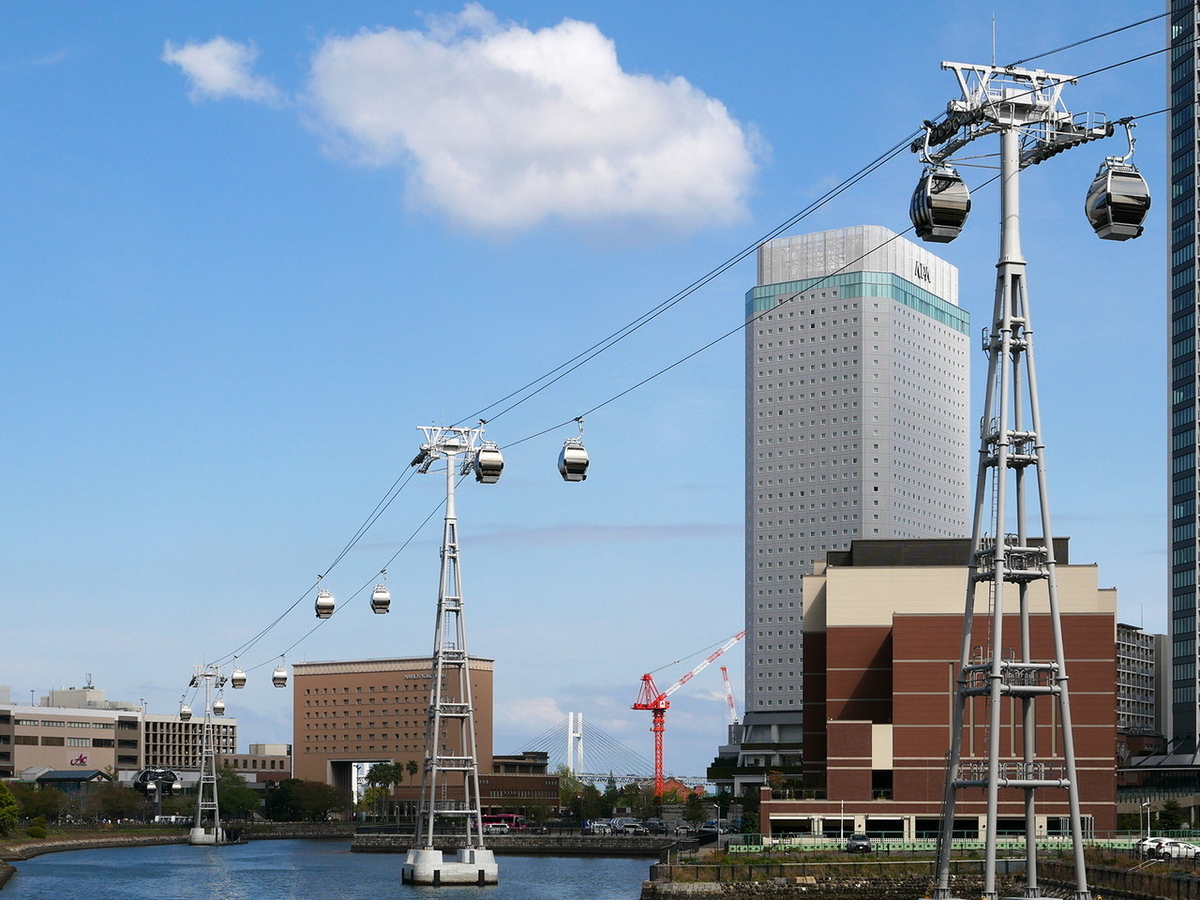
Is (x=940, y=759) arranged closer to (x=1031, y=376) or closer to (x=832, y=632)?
(x=832, y=632)

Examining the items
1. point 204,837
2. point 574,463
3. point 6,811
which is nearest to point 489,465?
point 574,463

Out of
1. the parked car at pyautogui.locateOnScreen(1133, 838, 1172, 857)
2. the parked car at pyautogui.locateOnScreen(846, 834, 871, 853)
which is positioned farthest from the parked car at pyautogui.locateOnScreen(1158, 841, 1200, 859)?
the parked car at pyautogui.locateOnScreen(846, 834, 871, 853)

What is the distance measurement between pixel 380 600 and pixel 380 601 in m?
0.08

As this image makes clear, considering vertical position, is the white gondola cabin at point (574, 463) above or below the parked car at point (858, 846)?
above

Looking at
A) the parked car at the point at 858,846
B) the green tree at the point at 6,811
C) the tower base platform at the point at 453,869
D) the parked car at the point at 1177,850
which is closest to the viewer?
the parked car at the point at 1177,850

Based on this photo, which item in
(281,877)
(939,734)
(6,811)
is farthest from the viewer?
(6,811)

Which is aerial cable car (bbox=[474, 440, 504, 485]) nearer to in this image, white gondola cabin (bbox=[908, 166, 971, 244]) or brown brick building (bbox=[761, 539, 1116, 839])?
white gondola cabin (bbox=[908, 166, 971, 244])

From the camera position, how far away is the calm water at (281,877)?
9525cm

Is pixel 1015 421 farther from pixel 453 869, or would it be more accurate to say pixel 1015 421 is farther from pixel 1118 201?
pixel 453 869

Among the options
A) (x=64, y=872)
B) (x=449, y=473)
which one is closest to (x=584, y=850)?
(x=64, y=872)

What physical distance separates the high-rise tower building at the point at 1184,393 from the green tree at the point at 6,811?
121 meters

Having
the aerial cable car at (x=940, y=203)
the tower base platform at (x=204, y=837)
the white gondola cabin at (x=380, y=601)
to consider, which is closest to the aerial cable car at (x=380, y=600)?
the white gondola cabin at (x=380, y=601)

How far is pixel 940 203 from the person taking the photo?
132 feet

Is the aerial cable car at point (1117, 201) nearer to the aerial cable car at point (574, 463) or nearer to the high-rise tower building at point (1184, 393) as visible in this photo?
the aerial cable car at point (574, 463)
